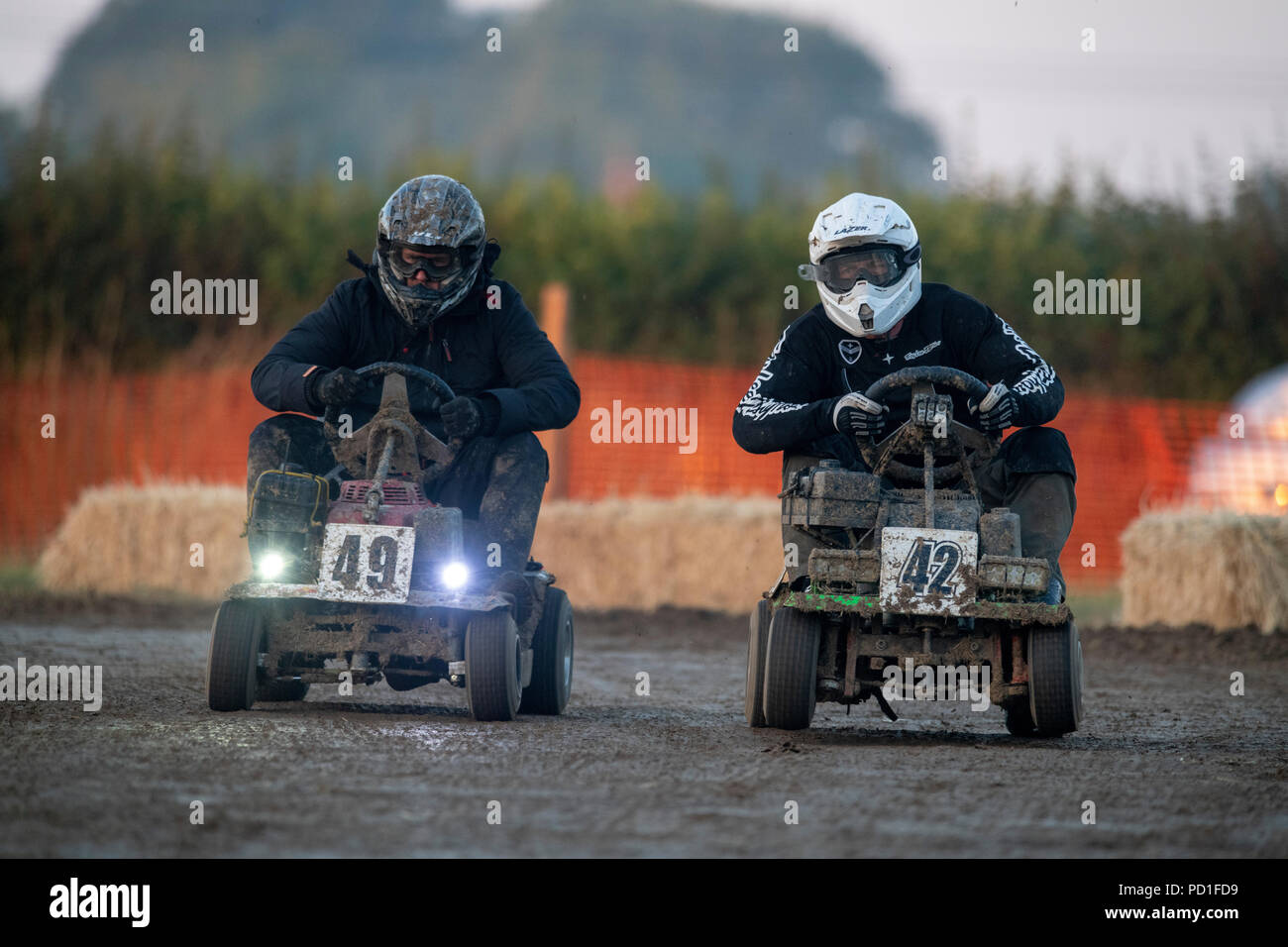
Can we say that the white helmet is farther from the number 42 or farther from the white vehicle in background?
the white vehicle in background

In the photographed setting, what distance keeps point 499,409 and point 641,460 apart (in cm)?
1136

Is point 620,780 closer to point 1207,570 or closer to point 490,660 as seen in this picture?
point 490,660

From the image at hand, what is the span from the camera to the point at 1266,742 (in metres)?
6.47

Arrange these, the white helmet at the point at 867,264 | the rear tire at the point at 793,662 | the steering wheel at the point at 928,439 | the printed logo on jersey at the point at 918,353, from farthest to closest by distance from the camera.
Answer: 1. the printed logo on jersey at the point at 918,353
2. the white helmet at the point at 867,264
3. the steering wheel at the point at 928,439
4. the rear tire at the point at 793,662

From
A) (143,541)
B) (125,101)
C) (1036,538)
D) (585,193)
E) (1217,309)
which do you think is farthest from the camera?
(125,101)

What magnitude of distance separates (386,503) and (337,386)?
521mm

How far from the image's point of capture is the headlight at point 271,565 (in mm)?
6387

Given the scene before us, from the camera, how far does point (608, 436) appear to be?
1803cm

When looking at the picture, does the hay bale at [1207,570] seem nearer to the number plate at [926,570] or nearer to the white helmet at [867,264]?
the white helmet at [867,264]

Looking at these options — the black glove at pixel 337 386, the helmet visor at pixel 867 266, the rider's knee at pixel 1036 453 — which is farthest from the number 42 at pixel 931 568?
the black glove at pixel 337 386

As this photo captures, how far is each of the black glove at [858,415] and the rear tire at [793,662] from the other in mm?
719

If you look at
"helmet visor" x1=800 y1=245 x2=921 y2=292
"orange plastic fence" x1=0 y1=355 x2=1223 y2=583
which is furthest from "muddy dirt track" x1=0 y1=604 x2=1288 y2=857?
"orange plastic fence" x1=0 y1=355 x2=1223 y2=583
